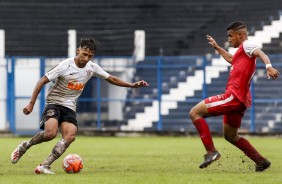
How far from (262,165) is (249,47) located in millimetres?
1610

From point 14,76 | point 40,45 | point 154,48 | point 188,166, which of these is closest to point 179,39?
point 154,48

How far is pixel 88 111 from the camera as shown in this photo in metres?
27.9

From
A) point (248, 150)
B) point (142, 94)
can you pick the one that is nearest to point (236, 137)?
point (248, 150)

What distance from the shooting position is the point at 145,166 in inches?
548

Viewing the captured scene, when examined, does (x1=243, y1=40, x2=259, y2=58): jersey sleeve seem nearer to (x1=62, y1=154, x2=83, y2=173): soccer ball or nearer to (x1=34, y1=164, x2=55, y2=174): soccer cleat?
(x1=62, y1=154, x2=83, y2=173): soccer ball

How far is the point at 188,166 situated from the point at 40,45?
18695mm

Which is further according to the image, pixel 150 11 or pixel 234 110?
pixel 150 11

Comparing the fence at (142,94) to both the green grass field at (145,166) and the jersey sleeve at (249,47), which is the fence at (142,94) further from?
the jersey sleeve at (249,47)

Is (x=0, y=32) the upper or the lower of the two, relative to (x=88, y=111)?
upper

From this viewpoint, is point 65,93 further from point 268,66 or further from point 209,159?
point 268,66

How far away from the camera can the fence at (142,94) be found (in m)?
26.5

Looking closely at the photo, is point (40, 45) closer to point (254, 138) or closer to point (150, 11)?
point (150, 11)

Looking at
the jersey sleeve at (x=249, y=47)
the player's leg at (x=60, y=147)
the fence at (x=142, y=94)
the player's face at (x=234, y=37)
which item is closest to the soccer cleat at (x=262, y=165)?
the jersey sleeve at (x=249, y=47)

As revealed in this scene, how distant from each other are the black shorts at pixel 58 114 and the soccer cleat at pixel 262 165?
2.49 m
